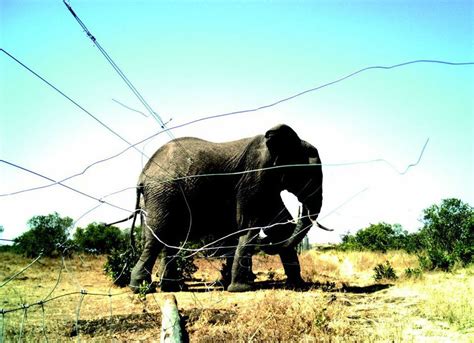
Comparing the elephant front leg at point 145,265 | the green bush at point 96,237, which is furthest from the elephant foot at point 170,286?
the green bush at point 96,237

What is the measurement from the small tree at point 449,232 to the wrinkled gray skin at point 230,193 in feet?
16.3

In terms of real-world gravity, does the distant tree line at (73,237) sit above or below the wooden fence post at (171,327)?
above

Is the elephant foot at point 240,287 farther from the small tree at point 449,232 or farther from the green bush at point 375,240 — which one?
the green bush at point 375,240

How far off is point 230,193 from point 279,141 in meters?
1.68

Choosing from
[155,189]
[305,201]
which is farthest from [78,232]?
[305,201]

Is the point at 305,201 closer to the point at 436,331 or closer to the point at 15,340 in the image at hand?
the point at 436,331

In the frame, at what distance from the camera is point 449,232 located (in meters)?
17.9

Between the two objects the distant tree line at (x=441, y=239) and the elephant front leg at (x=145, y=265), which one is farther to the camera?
the distant tree line at (x=441, y=239)

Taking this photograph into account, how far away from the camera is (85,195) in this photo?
443 centimetres

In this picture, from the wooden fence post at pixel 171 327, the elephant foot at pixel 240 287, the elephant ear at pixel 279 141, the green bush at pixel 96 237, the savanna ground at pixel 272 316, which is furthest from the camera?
the green bush at pixel 96 237

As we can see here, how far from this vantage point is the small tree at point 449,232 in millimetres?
12102

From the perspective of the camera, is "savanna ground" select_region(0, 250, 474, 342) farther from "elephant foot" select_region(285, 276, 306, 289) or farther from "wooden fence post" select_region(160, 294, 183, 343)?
"elephant foot" select_region(285, 276, 306, 289)

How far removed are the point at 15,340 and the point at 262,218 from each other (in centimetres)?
554

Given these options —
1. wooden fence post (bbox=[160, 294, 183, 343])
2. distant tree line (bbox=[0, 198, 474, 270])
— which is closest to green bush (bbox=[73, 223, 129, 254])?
distant tree line (bbox=[0, 198, 474, 270])
